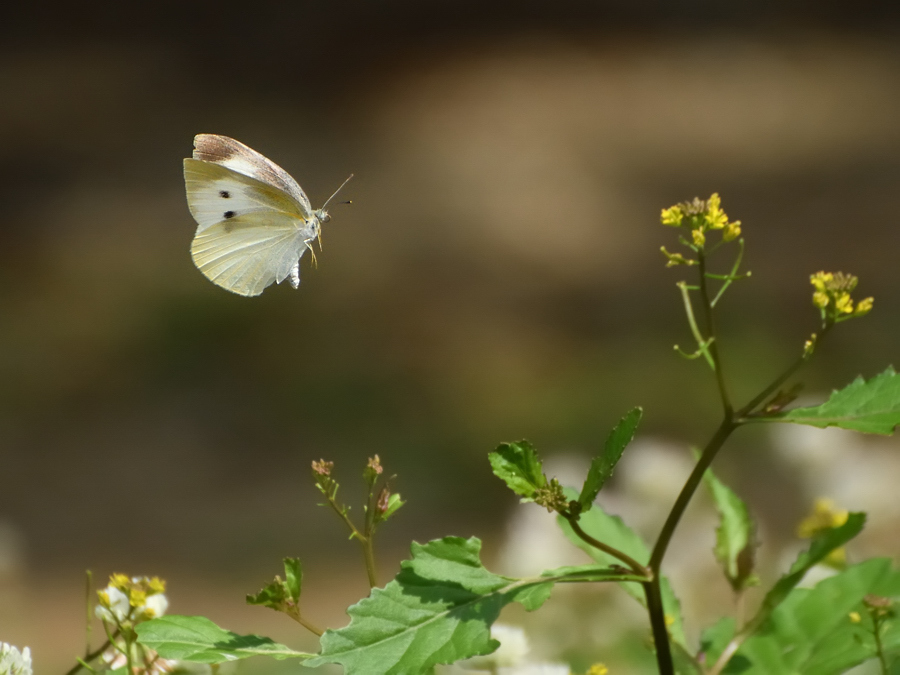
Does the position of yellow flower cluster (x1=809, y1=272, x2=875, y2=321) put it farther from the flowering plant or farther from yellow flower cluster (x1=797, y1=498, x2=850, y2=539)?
yellow flower cluster (x1=797, y1=498, x2=850, y2=539)

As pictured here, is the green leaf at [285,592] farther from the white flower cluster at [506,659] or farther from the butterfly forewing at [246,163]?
the butterfly forewing at [246,163]

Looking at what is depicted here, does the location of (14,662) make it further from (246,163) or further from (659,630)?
(246,163)

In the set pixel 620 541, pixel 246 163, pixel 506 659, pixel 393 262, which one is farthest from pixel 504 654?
pixel 393 262

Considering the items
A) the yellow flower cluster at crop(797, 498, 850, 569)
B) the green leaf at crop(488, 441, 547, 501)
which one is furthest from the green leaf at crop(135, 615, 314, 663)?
the yellow flower cluster at crop(797, 498, 850, 569)

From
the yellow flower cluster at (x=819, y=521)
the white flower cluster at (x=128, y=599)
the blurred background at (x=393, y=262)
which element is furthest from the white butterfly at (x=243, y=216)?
the blurred background at (x=393, y=262)

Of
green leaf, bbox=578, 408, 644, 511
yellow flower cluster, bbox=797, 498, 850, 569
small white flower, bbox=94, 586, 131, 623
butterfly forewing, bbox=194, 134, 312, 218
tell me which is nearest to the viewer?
green leaf, bbox=578, 408, 644, 511

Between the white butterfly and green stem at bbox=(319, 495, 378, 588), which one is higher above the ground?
the white butterfly
